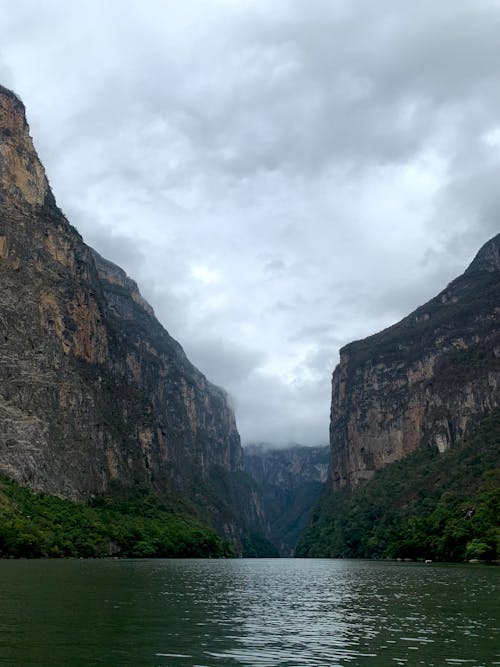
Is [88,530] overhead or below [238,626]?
overhead

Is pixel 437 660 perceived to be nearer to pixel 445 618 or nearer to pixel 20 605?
pixel 445 618

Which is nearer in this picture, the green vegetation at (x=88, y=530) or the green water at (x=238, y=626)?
the green water at (x=238, y=626)

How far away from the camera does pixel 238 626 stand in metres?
37.0

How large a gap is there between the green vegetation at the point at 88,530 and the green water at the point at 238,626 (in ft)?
190

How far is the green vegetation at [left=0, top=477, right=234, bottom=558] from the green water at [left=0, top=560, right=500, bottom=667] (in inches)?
2283

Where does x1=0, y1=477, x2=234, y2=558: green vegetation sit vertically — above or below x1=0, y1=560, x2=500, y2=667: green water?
above

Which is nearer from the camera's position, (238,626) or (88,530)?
(238,626)

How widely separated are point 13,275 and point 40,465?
57835 millimetres

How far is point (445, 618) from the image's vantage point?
41.1 m

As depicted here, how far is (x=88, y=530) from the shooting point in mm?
143750

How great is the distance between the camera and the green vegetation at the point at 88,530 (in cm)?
11600

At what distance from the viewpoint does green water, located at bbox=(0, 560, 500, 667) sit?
90.2 feet

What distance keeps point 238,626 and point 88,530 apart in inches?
4486

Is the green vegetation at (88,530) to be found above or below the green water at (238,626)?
above
